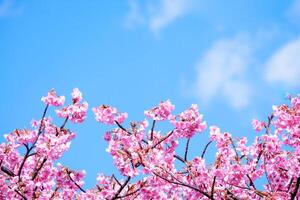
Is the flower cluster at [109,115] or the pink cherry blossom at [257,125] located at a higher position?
the pink cherry blossom at [257,125]

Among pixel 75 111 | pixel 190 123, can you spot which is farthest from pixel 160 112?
pixel 75 111

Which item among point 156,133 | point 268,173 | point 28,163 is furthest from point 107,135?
point 268,173

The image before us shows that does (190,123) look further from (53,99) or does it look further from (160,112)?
(53,99)

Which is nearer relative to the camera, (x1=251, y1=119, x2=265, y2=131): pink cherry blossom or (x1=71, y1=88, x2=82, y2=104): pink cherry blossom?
(x1=71, y1=88, x2=82, y2=104): pink cherry blossom

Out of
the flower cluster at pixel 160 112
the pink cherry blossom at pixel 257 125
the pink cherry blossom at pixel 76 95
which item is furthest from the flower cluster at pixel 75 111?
the pink cherry blossom at pixel 257 125

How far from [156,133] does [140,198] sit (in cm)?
178

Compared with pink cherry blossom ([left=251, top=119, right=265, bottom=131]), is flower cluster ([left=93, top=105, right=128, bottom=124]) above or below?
below

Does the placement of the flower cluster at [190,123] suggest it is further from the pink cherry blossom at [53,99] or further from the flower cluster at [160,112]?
the pink cherry blossom at [53,99]

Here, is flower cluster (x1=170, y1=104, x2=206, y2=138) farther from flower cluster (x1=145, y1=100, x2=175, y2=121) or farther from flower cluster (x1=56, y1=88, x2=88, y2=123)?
flower cluster (x1=56, y1=88, x2=88, y2=123)

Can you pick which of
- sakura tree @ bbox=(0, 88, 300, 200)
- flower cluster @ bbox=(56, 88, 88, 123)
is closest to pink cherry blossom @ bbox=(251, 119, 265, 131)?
sakura tree @ bbox=(0, 88, 300, 200)

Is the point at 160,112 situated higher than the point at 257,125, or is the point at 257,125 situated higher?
the point at 257,125

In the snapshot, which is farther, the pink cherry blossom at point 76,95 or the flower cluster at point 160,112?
the pink cherry blossom at point 76,95

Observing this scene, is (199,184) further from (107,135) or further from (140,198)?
(107,135)

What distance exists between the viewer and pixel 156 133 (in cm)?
1210
